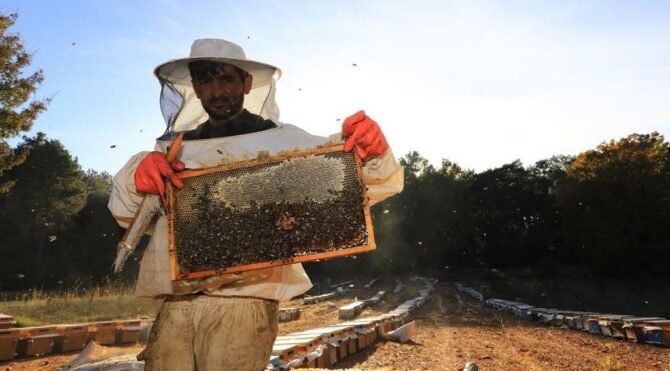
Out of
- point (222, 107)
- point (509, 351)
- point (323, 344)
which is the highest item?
point (222, 107)

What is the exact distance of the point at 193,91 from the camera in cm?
342

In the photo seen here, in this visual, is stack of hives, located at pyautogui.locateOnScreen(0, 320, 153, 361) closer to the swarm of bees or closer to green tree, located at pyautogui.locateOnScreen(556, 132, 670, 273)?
the swarm of bees

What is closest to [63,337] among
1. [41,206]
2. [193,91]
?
[193,91]

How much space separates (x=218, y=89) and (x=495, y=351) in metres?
9.10

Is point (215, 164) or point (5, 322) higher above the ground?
point (215, 164)

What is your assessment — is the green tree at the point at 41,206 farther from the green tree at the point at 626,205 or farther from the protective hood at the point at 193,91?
the protective hood at the point at 193,91

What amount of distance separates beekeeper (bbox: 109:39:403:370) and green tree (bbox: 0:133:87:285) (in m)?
42.5

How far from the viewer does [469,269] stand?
4891 cm

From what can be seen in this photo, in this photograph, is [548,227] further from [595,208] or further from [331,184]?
[331,184]

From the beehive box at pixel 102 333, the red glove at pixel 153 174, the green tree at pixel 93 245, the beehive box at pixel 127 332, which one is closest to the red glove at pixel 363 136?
the red glove at pixel 153 174

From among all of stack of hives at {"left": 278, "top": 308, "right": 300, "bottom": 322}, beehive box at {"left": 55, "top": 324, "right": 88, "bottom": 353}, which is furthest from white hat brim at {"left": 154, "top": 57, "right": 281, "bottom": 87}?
stack of hives at {"left": 278, "top": 308, "right": 300, "bottom": 322}

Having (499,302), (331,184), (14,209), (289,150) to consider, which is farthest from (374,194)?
(14,209)

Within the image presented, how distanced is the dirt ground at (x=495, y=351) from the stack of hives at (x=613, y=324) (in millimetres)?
270

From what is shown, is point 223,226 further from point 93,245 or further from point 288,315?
point 93,245
